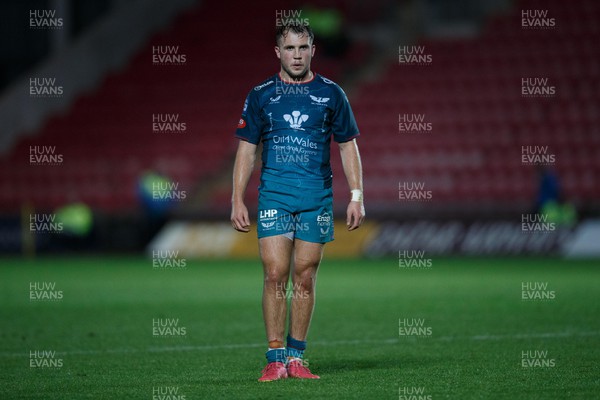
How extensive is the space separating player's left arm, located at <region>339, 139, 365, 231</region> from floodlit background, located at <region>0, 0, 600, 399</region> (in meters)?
5.57

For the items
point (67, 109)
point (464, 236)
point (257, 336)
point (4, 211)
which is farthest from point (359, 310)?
point (67, 109)

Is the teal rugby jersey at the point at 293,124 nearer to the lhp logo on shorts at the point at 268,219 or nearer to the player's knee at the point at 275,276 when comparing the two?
the lhp logo on shorts at the point at 268,219

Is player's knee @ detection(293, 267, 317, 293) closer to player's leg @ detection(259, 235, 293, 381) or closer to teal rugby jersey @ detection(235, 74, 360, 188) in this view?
player's leg @ detection(259, 235, 293, 381)

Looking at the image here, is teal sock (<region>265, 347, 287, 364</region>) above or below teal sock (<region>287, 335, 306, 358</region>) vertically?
below

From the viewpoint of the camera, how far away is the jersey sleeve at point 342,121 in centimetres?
786

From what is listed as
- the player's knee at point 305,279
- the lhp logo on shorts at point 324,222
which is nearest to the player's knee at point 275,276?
the player's knee at point 305,279

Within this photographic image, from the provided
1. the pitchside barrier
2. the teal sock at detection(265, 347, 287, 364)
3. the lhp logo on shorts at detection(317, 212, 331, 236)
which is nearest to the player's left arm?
the lhp logo on shorts at detection(317, 212, 331, 236)

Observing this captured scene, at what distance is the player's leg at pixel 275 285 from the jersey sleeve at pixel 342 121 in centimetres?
84

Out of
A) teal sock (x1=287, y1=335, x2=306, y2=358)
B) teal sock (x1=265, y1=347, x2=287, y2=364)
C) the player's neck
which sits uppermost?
the player's neck

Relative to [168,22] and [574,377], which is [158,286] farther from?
[168,22]

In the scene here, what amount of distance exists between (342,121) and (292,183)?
57 centimetres

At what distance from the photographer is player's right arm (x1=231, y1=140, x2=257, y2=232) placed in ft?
25.1

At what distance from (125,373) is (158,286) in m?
8.68

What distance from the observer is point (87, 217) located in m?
24.7
